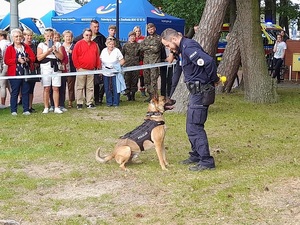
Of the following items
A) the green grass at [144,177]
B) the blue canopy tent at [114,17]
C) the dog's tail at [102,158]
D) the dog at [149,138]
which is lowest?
the green grass at [144,177]

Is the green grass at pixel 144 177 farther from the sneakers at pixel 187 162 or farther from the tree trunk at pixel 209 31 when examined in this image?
the tree trunk at pixel 209 31

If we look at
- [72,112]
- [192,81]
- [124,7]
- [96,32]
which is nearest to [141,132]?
[192,81]

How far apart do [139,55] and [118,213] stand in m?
8.37

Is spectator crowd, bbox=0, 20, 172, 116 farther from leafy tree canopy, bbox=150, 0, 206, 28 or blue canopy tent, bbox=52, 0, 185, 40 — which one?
leafy tree canopy, bbox=150, 0, 206, 28

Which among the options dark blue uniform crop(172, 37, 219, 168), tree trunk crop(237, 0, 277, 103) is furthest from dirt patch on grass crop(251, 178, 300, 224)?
tree trunk crop(237, 0, 277, 103)

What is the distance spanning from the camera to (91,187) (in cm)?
646

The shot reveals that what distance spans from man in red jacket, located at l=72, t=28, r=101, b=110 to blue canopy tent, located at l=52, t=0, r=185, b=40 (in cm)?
967

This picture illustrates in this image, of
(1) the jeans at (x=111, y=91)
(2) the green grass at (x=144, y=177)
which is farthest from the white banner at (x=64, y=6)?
(2) the green grass at (x=144, y=177)

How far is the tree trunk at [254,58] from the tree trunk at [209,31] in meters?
1.56

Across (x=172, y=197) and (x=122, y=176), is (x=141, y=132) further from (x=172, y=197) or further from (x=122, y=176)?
(x=172, y=197)

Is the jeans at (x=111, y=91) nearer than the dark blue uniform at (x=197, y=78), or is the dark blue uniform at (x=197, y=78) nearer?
the dark blue uniform at (x=197, y=78)

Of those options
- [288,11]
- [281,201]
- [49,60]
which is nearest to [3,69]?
[49,60]

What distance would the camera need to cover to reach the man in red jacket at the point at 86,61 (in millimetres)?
12047

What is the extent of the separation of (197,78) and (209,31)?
222 inches
